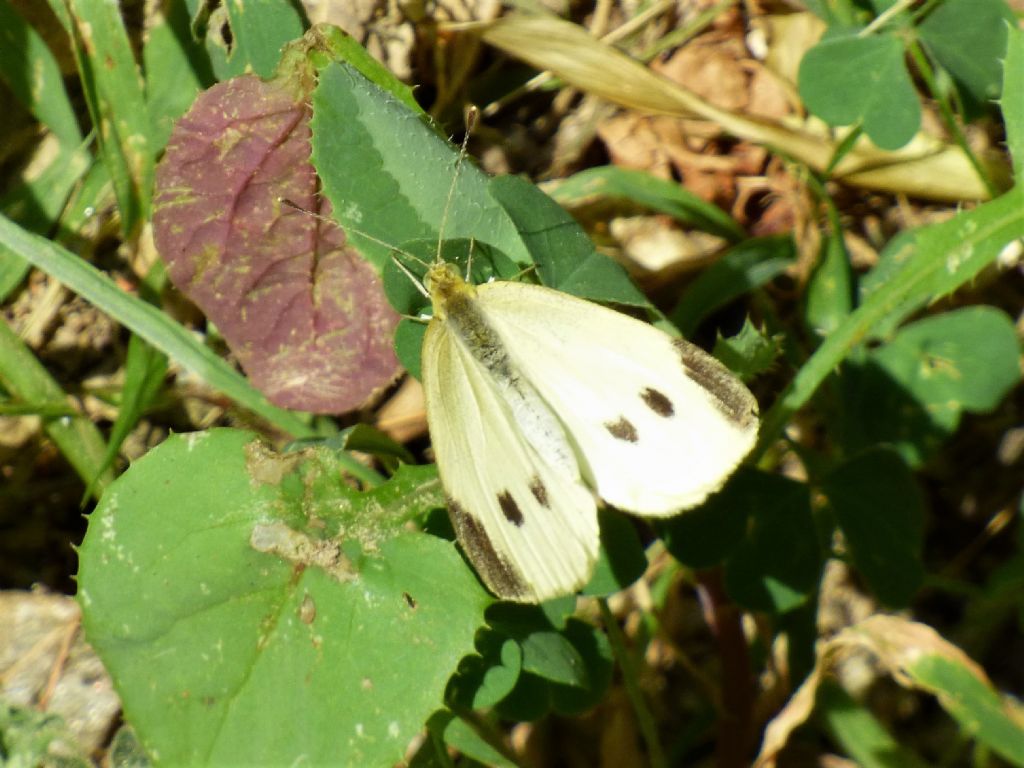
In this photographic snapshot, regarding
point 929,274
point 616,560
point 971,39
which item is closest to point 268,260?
point 616,560

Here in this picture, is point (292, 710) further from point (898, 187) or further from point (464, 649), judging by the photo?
point (898, 187)

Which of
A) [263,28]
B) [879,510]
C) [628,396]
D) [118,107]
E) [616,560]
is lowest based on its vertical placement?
[879,510]

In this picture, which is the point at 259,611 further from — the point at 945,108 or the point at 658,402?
the point at 945,108

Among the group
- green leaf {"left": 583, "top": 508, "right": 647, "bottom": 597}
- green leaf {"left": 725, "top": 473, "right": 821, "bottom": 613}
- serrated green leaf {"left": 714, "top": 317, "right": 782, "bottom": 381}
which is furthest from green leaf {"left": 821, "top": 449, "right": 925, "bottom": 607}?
green leaf {"left": 583, "top": 508, "right": 647, "bottom": 597}

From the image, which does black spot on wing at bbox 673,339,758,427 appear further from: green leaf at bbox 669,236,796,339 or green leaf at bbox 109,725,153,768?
green leaf at bbox 109,725,153,768

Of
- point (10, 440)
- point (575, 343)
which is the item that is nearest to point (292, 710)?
point (575, 343)
